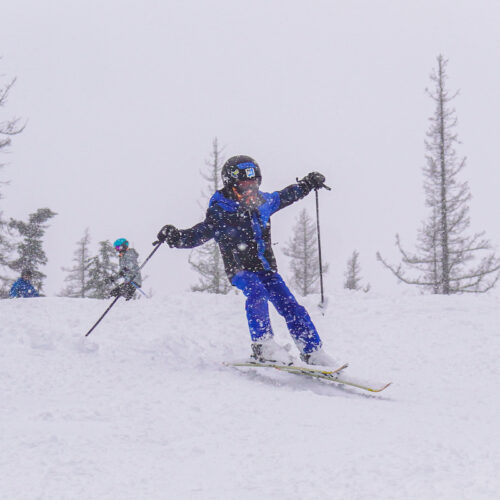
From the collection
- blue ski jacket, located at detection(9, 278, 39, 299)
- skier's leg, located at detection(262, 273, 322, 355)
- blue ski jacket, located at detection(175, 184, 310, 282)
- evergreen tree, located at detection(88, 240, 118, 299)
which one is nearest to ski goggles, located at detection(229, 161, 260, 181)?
blue ski jacket, located at detection(175, 184, 310, 282)

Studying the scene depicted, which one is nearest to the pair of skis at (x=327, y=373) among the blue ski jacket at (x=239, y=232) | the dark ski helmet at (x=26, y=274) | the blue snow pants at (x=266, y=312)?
the blue snow pants at (x=266, y=312)

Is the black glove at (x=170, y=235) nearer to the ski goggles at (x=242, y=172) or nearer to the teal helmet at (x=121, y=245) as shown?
the ski goggles at (x=242, y=172)

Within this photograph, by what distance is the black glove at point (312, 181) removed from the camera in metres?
5.54

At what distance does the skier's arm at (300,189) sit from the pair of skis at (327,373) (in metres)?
1.78

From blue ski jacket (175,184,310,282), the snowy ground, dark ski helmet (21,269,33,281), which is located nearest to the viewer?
the snowy ground

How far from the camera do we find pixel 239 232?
505 centimetres

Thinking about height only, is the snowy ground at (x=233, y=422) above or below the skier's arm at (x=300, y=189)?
below

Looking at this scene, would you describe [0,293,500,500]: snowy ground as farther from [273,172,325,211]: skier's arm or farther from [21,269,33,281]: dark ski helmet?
[21,269,33,281]: dark ski helmet

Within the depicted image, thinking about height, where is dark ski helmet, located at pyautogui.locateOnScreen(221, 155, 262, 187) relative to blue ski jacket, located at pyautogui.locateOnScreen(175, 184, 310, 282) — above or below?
above

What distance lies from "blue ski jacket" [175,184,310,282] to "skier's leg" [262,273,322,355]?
268mm

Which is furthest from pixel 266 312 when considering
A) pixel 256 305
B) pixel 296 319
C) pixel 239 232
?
pixel 239 232

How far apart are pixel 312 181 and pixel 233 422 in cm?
328

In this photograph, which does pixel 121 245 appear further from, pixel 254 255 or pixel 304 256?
pixel 304 256

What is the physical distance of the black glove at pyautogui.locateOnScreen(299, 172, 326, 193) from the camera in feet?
18.2
